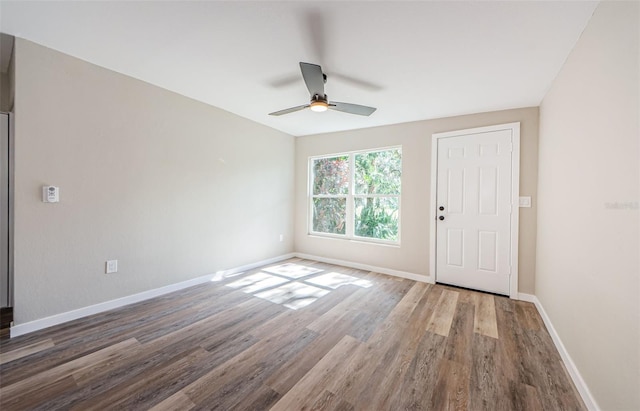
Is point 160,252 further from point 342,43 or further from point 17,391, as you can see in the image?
point 342,43

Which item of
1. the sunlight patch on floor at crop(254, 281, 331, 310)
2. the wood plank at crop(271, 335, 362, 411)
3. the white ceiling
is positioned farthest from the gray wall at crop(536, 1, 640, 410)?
the sunlight patch on floor at crop(254, 281, 331, 310)

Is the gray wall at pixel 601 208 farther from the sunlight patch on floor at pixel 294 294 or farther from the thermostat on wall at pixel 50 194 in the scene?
the thermostat on wall at pixel 50 194

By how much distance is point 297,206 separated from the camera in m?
5.01

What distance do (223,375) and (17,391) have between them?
1210 mm

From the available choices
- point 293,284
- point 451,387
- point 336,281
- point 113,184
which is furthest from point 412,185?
point 113,184

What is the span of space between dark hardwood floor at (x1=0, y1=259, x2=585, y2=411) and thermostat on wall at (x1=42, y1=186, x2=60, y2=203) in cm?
115

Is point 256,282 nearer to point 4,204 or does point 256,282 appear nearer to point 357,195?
point 357,195

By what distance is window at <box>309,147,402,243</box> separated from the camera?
4.04 meters

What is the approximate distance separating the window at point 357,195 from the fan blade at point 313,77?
84.2 inches

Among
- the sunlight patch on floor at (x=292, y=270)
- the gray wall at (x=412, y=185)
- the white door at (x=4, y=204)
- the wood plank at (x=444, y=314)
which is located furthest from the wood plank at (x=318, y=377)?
the white door at (x=4, y=204)

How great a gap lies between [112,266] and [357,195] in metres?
3.47

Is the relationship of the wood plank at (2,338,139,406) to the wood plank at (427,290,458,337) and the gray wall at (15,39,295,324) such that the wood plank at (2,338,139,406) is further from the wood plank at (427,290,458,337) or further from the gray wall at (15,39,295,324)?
the wood plank at (427,290,458,337)

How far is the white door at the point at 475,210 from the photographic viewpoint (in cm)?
313

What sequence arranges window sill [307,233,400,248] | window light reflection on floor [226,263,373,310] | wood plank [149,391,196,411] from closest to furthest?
wood plank [149,391,196,411] < window light reflection on floor [226,263,373,310] < window sill [307,233,400,248]
